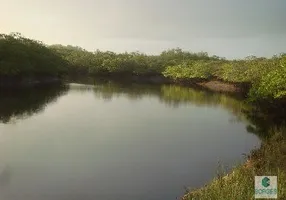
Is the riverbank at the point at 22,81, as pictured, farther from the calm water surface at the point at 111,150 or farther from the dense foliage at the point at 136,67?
the calm water surface at the point at 111,150

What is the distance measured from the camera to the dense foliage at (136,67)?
138ft

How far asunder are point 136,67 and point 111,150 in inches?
4649

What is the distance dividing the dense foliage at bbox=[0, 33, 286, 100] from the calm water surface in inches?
236

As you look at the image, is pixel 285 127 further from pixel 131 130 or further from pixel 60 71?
pixel 60 71

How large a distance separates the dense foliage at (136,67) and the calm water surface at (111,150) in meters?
6.00

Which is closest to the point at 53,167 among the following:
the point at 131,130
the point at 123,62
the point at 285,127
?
the point at 131,130

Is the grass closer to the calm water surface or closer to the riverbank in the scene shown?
the calm water surface

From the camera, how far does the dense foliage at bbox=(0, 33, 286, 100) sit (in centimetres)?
4206

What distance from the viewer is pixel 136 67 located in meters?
145

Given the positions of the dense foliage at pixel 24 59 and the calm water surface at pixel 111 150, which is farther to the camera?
the dense foliage at pixel 24 59

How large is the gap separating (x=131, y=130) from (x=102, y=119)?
23.7 ft

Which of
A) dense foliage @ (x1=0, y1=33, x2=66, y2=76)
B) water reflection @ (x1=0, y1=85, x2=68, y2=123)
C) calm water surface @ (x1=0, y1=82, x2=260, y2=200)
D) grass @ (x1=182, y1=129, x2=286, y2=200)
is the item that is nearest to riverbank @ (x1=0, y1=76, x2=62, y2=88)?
dense foliage @ (x1=0, y1=33, x2=66, y2=76)

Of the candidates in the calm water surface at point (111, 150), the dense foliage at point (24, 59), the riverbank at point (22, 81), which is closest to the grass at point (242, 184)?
the calm water surface at point (111, 150)

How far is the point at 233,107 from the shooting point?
58.1 metres
